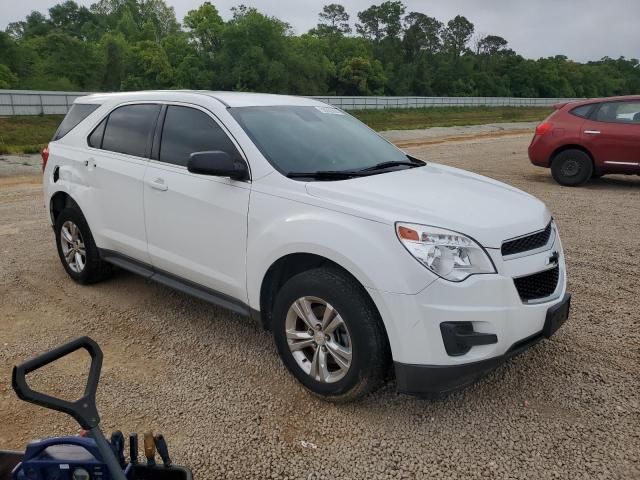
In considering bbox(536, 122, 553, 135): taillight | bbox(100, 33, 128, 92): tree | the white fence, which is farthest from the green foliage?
bbox(536, 122, 553, 135): taillight

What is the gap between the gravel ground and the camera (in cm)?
278

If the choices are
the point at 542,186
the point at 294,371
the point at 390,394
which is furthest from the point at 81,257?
the point at 542,186

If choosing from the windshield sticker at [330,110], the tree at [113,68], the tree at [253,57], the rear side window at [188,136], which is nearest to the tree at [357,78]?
the tree at [253,57]

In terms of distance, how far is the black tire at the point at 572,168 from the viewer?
10148mm

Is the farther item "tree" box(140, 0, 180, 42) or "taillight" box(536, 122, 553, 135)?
"tree" box(140, 0, 180, 42)

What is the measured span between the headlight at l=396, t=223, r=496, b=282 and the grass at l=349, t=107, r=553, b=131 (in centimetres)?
3174

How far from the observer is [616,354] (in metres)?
3.82

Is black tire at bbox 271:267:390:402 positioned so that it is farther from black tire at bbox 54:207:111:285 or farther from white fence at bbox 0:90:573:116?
white fence at bbox 0:90:573:116

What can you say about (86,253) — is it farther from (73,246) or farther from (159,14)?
(159,14)

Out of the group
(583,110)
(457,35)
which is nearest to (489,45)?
(457,35)

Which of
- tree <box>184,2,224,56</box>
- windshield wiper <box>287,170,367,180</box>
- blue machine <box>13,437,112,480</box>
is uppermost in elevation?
tree <box>184,2,224,56</box>

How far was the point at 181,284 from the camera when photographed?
403 cm

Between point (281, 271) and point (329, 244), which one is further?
point (281, 271)

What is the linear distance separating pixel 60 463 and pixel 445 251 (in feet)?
6.26
